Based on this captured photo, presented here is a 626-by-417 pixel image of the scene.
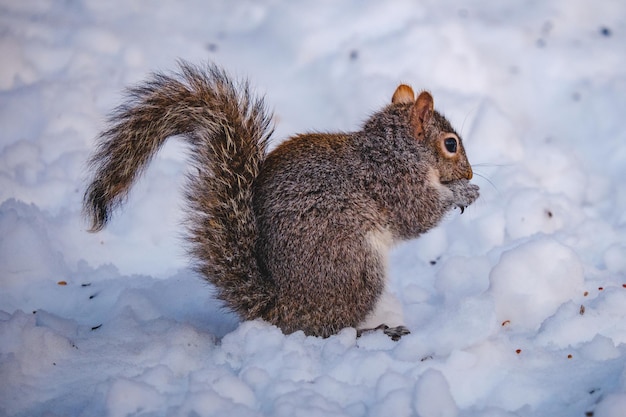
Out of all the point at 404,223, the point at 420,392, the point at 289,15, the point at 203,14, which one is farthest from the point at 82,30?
the point at 420,392

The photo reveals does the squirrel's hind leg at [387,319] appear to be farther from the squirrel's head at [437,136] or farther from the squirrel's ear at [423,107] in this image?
the squirrel's ear at [423,107]

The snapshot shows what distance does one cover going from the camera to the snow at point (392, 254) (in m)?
2.07

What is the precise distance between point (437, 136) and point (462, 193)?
0.74 feet

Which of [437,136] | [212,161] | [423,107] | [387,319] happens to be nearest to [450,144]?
[437,136]

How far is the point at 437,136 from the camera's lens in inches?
107

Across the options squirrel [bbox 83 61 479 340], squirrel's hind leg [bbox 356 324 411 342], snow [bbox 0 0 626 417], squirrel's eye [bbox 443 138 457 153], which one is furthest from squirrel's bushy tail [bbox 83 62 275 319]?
squirrel's eye [bbox 443 138 457 153]

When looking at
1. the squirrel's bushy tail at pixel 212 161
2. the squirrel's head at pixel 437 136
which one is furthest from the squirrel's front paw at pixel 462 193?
the squirrel's bushy tail at pixel 212 161

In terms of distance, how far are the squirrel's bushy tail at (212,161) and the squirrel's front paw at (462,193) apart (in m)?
0.74

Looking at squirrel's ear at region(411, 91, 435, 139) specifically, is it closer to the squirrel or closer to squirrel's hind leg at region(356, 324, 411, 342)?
the squirrel

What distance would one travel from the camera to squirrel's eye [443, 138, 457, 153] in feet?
9.00

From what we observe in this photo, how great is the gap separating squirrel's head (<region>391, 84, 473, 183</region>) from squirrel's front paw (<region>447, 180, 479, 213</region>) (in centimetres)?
2

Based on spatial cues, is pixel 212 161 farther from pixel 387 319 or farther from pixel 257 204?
pixel 387 319

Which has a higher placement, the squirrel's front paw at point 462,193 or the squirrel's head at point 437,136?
the squirrel's head at point 437,136

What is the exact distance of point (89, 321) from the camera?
267 cm
